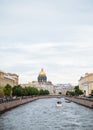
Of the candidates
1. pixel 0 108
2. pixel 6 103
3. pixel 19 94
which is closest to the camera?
pixel 0 108

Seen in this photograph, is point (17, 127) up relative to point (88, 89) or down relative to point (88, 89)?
down

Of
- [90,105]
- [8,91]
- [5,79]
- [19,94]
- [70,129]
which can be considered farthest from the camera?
[5,79]

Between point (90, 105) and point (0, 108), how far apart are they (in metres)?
25.3

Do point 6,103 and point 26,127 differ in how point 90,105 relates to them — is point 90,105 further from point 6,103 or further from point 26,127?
point 26,127

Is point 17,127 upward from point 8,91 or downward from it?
downward

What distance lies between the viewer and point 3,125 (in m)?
44.2

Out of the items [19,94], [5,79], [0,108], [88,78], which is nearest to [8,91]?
[19,94]

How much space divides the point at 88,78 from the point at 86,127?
5596 inches

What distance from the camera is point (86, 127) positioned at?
4222 centimetres

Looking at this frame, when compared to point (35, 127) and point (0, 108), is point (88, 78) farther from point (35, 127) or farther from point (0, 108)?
point (35, 127)

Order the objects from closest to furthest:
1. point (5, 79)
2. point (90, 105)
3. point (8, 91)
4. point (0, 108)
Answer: point (0, 108), point (90, 105), point (8, 91), point (5, 79)

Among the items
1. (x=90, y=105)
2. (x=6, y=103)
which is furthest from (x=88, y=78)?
(x=6, y=103)

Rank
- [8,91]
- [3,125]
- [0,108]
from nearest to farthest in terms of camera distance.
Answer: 1. [3,125]
2. [0,108]
3. [8,91]

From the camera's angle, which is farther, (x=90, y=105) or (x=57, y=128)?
(x=90, y=105)
